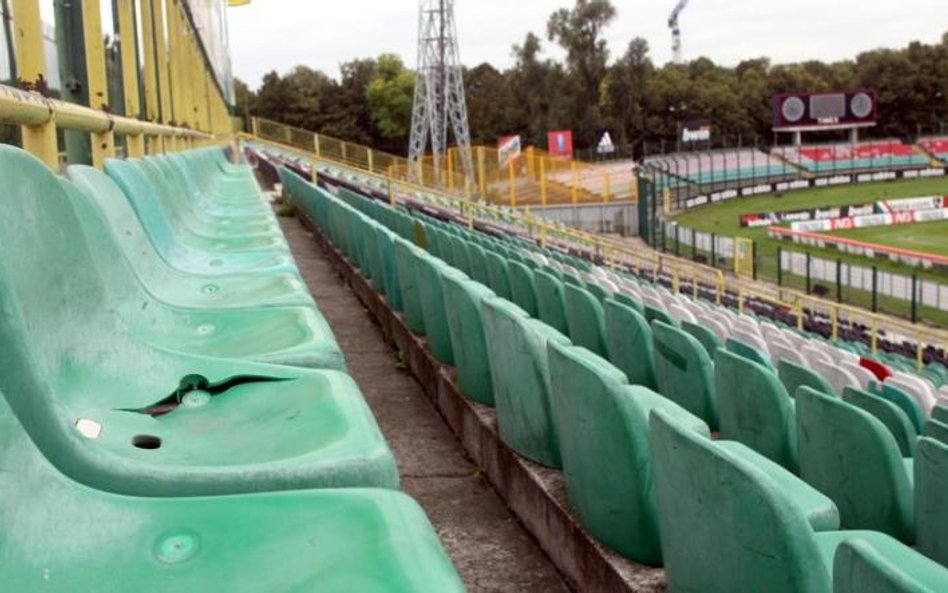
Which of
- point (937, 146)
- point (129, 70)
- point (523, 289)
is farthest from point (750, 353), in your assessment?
point (937, 146)

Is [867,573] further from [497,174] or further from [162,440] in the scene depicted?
[497,174]

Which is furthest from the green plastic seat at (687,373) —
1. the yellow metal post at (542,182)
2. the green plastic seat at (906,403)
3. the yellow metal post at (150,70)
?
the yellow metal post at (542,182)

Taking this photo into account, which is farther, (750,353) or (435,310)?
(750,353)

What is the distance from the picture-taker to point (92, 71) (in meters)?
3.72

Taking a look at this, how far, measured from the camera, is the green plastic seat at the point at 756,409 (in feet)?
9.19

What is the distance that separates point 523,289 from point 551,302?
1.55 feet

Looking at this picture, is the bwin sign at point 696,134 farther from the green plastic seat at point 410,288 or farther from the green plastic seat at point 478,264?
the green plastic seat at point 410,288

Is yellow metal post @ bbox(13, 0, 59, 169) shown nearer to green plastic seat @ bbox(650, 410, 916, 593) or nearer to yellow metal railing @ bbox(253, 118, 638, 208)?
green plastic seat @ bbox(650, 410, 916, 593)

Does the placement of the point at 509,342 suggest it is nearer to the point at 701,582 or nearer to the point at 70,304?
the point at 701,582

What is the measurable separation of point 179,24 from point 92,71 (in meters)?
5.64

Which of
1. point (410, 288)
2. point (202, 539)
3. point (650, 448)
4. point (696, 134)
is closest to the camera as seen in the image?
point (202, 539)

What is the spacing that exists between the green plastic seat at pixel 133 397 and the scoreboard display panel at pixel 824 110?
50.6 metres

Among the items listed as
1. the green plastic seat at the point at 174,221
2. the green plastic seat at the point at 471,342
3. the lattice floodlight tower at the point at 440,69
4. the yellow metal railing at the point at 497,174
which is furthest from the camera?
the lattice floodlight tower at the point at 440,69

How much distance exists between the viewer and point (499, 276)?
5.09 metres
